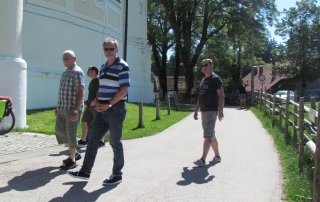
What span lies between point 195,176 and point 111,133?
1.54 meters

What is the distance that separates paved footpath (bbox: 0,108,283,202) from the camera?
4684mm

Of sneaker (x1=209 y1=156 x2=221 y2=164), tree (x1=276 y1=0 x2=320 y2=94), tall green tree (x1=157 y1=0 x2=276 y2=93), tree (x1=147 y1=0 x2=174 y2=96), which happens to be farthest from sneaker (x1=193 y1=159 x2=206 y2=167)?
tree (x1=276 y1=0 x2=320 y2=94)

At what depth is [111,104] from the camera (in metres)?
4.85

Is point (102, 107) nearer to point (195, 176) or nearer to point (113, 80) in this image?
point (113, 80)

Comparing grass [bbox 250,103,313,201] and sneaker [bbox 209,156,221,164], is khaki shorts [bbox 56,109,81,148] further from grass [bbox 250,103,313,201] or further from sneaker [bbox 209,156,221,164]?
grass [bbox 250,103,313,201]

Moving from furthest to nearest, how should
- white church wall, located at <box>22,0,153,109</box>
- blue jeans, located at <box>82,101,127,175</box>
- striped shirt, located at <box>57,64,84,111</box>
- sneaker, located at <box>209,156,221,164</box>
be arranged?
white church wall, located at <box>22,0,153,109</box> → sneaker, located at <box>209,156,221,164</box> → striped shirt, located at <box>57,64,84,111</box> → blue jeans, located at <box>82,101,127,175</box>

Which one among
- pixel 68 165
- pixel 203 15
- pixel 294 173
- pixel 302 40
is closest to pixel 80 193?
pixel 68 165

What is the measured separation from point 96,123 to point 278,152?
4.29 meters

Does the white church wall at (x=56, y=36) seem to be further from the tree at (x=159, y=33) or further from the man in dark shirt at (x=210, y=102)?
the tree at (x=159, y=33)

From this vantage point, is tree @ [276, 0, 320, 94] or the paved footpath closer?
the paved footpath

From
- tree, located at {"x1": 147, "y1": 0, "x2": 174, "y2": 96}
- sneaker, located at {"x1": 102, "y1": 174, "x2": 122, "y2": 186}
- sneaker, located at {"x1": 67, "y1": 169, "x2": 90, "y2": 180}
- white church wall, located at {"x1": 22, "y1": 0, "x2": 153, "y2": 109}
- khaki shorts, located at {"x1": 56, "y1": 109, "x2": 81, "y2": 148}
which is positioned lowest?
sneaker, located at {"x1": 102, "y1": 174, "x2": 122, "y2": 186}

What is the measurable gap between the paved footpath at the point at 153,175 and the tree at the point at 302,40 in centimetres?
3607

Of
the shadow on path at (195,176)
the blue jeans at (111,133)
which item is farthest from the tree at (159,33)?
the blue jeans at (111,133)

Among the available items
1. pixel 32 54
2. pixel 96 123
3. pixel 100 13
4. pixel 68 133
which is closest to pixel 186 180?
pixel 96 123
